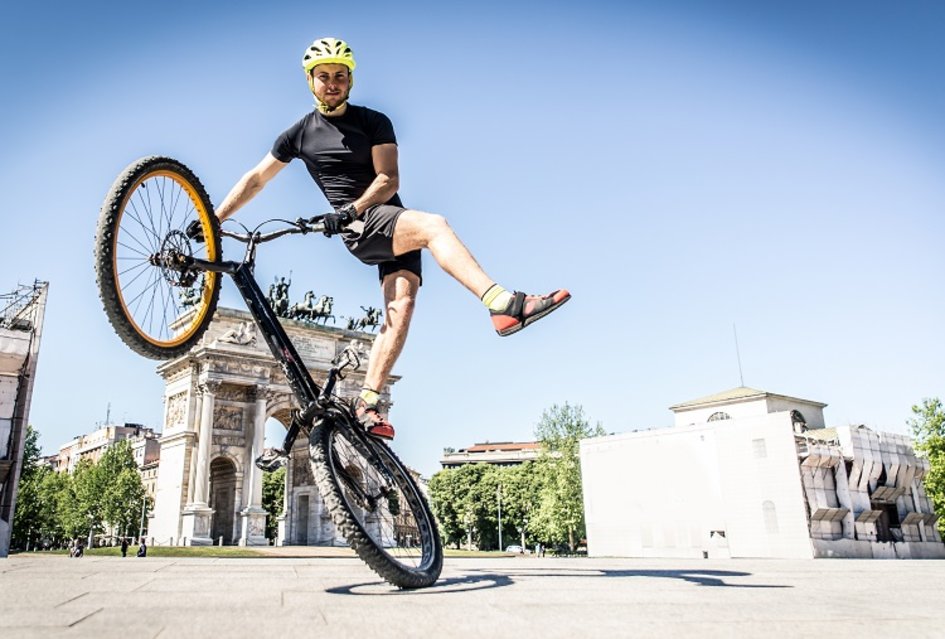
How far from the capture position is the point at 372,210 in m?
4.94

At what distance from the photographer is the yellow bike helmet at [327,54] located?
499 centimetres

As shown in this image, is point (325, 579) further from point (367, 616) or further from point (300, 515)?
point (300, 515)

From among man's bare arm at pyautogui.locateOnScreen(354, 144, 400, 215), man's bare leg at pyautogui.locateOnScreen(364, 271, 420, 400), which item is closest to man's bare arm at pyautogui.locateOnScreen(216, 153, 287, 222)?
man's bare arm at pyautogui.locateOnScreen(354, 144, 400, 215)

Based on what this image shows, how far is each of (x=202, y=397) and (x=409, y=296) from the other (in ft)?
124

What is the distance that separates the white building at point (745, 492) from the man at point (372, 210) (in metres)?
38.9

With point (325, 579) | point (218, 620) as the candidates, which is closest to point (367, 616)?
point (218, 620)

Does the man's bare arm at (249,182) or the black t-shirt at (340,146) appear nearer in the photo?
the black t-shirt at (340,146)

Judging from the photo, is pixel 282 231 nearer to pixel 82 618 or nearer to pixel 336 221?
pixel 336 221

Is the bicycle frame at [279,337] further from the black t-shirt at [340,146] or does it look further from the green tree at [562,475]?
the green tree at [562,475]

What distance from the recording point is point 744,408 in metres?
56.7

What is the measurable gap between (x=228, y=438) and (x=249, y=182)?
38.5 meters

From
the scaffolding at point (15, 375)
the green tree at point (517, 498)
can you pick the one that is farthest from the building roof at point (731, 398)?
the scaffolding at point (15, 375)

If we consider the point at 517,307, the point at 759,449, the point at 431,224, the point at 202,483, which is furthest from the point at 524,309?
the point at 759,449

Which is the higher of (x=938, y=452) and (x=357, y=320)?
(x=357, y=320)
